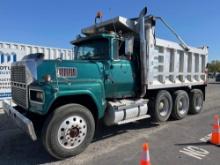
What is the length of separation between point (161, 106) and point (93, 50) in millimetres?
2857

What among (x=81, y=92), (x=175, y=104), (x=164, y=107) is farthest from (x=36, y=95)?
(x=175, y=104)

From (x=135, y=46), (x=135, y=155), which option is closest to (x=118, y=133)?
(x=135, y=155)

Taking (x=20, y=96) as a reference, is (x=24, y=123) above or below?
below

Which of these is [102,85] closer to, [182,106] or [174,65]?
[174,65]

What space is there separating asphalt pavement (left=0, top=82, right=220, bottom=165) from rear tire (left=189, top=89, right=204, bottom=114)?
1583 millimetres

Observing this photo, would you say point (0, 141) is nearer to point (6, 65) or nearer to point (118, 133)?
point (118, 133)

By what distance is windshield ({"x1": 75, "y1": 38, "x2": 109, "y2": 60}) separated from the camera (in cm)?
524

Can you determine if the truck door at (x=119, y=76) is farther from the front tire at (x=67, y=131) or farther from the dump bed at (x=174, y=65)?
the front tire at (x=67, y=131)

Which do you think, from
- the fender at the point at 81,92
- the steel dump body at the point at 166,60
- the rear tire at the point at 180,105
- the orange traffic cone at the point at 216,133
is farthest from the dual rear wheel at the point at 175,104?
the fender at the point at 81,92

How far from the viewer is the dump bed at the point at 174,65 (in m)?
6.27

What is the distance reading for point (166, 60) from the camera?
677 centimetres

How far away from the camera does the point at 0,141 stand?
16.7ft

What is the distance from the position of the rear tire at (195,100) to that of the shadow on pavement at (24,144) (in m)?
2.33

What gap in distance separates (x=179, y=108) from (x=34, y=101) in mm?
5232
